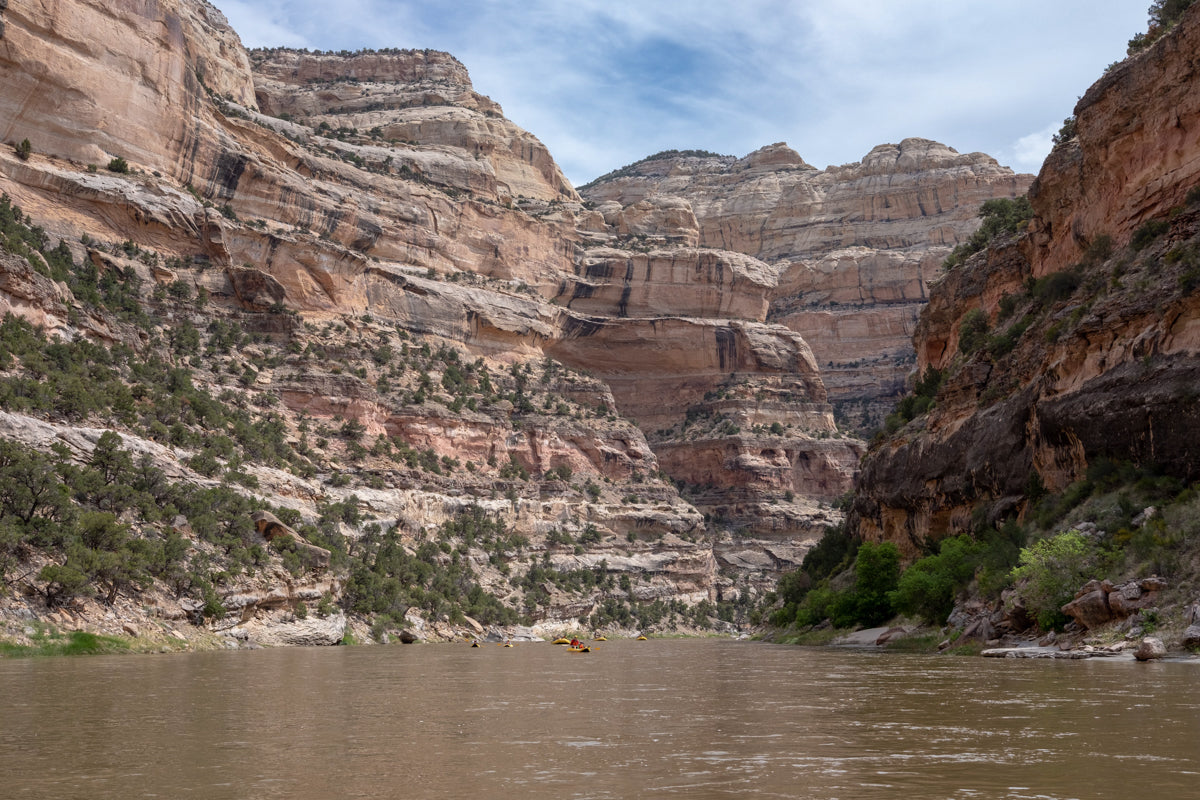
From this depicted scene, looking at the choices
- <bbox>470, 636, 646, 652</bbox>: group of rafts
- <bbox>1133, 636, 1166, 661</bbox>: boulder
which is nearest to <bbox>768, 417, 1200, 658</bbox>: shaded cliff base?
<bbox>1133, 636, 1166, 661</bbox>: boulder

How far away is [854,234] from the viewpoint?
168m

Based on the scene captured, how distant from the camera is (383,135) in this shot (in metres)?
121

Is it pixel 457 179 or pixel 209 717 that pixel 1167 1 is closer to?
pixel 209 717

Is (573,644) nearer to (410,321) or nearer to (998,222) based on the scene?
(998,222)

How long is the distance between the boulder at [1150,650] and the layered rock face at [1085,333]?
27.3 ft

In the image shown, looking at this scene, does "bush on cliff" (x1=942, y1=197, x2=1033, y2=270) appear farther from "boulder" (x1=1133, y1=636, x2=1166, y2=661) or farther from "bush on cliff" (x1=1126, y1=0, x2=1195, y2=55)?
"boulder" (x1=1133, y1=636, x2=1166, y2=661)

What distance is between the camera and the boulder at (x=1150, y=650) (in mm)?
19297

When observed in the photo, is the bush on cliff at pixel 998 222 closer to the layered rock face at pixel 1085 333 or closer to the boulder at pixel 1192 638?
the layered rock face at pixel 1085 333

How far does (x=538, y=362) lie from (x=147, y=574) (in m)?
69.8

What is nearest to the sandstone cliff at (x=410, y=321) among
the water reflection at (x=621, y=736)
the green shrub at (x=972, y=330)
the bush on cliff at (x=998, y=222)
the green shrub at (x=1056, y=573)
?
the water reflection at (x=621, y=736)

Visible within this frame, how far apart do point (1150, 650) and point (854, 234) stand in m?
155

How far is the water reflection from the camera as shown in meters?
9.12

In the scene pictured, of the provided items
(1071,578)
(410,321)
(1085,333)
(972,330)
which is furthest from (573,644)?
(410,321)

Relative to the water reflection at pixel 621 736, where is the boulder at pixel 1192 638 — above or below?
above
